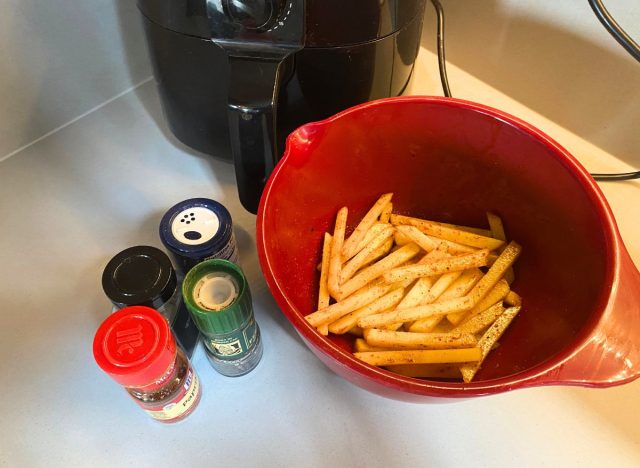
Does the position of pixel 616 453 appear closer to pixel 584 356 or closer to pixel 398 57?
pixel 584 356

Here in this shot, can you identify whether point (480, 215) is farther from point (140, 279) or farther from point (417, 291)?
point (140, 279)

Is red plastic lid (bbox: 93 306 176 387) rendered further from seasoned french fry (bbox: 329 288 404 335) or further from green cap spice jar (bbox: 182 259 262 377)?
seasoned french fry (bbox: 329 288 404 335)

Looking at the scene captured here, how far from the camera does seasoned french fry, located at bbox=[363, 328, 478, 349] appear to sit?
0.50 m

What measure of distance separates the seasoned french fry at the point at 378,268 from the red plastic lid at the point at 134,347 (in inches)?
7.8

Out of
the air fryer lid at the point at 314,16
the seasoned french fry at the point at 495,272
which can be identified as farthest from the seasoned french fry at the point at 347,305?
the air fryer lid at the point at 314,16

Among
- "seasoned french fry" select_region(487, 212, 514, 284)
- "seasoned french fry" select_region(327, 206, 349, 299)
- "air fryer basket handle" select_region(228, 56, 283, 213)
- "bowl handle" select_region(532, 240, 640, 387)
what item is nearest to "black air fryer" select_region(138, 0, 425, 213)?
"air fryer basket handle" select_region(228, 56, 283, 213)

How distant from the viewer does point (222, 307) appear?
46 centimetres

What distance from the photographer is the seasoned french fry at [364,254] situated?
566mm

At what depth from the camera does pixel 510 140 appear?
540 millimetres

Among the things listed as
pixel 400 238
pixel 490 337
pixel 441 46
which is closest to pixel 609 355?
pixel 490 337

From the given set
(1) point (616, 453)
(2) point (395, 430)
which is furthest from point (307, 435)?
(1) point (616, 453)

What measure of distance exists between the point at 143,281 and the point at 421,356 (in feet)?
0.94

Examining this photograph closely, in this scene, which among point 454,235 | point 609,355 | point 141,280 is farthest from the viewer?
point 454,235

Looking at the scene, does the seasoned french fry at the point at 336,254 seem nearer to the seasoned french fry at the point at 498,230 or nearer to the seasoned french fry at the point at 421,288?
the seasoned french fry at the point at 421,288
